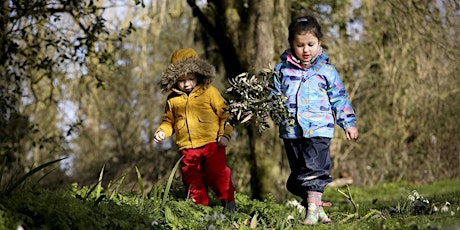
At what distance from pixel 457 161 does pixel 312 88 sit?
10846 mm

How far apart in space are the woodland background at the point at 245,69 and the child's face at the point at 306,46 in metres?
3.77

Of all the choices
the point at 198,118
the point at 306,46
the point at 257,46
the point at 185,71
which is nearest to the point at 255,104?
the point at 306,46

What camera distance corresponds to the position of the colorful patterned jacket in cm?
545

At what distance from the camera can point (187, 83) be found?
643 centimetres

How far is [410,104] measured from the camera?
15.0 meters

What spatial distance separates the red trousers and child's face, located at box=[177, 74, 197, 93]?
557 millimetres

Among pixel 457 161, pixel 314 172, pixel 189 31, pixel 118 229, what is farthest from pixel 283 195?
pixel 189 31

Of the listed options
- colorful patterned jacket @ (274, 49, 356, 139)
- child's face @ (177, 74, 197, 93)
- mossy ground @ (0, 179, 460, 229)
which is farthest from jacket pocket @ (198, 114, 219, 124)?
colorful patterned jacket @ (274, 49, 356, 139)

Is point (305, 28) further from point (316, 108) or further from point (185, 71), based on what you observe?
point (185, 71)

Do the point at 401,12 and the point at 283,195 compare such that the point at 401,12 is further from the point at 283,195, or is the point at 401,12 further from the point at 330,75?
the point at 330,75

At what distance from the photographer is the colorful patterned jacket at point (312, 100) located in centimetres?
545

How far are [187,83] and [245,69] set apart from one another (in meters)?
3.41

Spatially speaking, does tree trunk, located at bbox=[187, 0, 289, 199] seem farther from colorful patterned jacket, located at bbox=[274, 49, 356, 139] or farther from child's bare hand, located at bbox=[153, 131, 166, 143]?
colorful patterned jacket, located at bbox=[274, 49, 356, 139]

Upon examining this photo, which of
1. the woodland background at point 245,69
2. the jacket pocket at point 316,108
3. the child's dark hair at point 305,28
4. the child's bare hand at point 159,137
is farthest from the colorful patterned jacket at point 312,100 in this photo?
the woodland background at point 245,69
